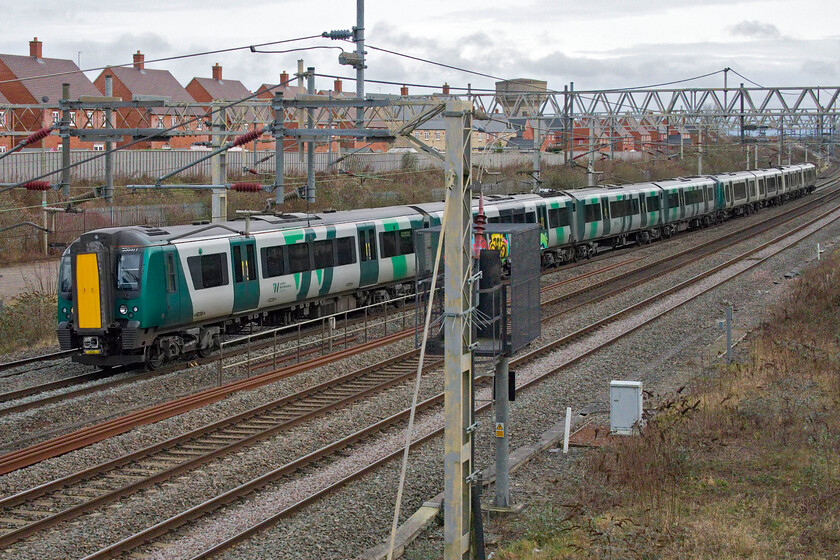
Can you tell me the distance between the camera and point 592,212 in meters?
35.3

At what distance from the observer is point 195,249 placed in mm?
18641

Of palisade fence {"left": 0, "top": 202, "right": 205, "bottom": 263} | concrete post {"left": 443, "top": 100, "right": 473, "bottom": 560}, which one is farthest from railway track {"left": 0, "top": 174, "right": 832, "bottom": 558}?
palisade fence {"left": 0, "top": 202, "right": 205, "bottom": 263}

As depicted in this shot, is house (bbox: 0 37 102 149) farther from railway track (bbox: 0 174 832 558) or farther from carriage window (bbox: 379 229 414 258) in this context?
railway track (bbox: 0 174 832 558)

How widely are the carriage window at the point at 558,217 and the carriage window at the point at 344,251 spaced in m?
10.6

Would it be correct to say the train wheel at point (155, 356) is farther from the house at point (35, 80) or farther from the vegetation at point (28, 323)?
the house at point (35, 80)

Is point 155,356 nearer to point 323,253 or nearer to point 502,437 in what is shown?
point 323,253

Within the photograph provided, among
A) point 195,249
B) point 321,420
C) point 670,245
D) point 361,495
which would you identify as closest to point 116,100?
point 195,249

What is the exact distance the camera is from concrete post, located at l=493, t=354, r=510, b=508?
10883 mm

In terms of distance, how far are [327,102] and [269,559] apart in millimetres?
12096

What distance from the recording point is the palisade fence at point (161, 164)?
140ft

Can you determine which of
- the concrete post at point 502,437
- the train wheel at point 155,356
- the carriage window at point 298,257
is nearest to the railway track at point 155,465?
the concrete post at point 502,437

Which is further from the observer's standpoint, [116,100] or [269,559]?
[116,100]

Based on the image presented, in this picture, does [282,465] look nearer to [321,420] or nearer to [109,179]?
[321,420]

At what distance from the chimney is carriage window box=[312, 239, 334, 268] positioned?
2168 inches
